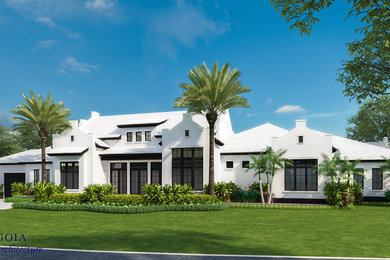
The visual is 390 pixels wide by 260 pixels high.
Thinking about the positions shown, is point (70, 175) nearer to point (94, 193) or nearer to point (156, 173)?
point (94, 193)

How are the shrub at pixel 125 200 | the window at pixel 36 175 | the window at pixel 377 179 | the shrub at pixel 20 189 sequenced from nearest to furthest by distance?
the shrub at pixel 125 200 → the window at pixel 377 179 → the shrub at pixel 20 189 → the window at pixel 36 175

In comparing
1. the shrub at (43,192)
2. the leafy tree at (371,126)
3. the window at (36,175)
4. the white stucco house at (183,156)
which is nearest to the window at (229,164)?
the white stucco house at (183,156)

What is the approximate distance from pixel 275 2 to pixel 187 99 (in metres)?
19.0

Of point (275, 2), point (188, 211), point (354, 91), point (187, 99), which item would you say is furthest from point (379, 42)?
point (187, 99)

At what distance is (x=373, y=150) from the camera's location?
30.2m

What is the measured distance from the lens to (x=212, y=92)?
27.7 meters

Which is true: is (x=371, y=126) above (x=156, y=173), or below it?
above

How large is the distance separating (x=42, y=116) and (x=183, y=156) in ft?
51.7

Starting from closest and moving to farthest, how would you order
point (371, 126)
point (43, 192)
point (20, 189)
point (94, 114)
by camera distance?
point (43, 192) → point (20, 189) → point (94, 114) → point (371, 126)

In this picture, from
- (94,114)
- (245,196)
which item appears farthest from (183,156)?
(94,114)

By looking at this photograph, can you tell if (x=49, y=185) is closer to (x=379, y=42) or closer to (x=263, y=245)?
(x=263, y=245)

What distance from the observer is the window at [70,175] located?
33.4 meters

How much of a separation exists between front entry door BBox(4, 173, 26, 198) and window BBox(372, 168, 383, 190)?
119 ft

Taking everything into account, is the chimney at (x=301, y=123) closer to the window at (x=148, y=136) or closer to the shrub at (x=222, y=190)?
the shrub at (x=222, y=190)
